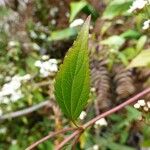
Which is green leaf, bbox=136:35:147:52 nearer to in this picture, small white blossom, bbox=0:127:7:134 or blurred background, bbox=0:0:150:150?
blurred background, bbox=0:0:150:150

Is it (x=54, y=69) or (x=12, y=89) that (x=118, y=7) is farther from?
(x=12, y=89)

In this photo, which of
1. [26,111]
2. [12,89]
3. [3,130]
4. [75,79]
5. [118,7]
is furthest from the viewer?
[3,130]

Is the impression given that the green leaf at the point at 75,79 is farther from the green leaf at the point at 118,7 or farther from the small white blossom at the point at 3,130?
the small white blossom at the point at 3,130

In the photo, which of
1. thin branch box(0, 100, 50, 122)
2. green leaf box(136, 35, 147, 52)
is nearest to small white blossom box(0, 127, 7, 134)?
thin branch box(0, 100, 50, 122)

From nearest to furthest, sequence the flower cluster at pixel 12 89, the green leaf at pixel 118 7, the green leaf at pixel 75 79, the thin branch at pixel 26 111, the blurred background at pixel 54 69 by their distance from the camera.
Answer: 1. the green leaf at pixel 75 79
2. the green leaf at pixel 118 7
3. the flower cluster at pixel 12 89
4. the blurred background at pixel 54 69
5. the thin branch at pixel 26 111

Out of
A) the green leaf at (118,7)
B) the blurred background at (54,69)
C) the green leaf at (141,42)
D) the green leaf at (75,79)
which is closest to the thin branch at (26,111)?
the blurred background at (54,69)

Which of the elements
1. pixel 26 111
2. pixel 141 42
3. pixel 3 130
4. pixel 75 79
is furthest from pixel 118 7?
pixel 3 130
